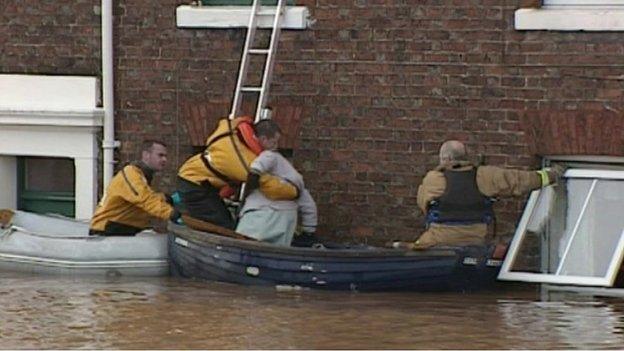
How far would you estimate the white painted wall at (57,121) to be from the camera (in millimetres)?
18078

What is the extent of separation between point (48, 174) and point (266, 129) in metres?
3.58

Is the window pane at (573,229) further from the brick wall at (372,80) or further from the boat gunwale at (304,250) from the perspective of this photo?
the boat gunwale at (304,250)

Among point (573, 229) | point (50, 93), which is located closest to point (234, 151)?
point (50, 93)

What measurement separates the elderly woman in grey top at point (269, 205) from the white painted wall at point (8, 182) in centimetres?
359

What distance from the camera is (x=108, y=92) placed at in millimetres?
17938

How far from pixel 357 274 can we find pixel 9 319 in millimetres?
2920

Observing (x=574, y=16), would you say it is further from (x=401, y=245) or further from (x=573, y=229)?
(x=401, y=245)

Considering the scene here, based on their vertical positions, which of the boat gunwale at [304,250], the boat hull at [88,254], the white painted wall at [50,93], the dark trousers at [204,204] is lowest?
the boat hull at [88,254]

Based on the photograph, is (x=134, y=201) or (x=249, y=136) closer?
(x=249, y=136)

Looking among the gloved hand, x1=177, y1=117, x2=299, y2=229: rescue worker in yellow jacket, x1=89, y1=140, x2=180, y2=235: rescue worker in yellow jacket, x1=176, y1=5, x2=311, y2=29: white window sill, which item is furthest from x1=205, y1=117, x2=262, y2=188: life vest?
x1=176, y1=5, x2=311, y2=29: white window sill

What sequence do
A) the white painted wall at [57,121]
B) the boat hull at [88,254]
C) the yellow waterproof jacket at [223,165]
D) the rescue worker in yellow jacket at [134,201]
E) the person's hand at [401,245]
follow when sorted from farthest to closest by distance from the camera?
the white painted wall at [57,121] → the rescue worker in yellow jacket at [134,201] → the boat hull at [88,254] → the yellow waterproof jacket at [223,165] → the person's hand at [401,245]

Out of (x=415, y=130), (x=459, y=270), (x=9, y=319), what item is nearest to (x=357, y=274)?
(x=459, y=270)

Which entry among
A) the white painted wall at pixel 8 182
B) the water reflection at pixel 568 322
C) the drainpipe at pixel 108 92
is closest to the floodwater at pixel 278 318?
the water reflection at pixel 568 322

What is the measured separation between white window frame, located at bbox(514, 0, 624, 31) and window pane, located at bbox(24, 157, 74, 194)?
505 centimetres
